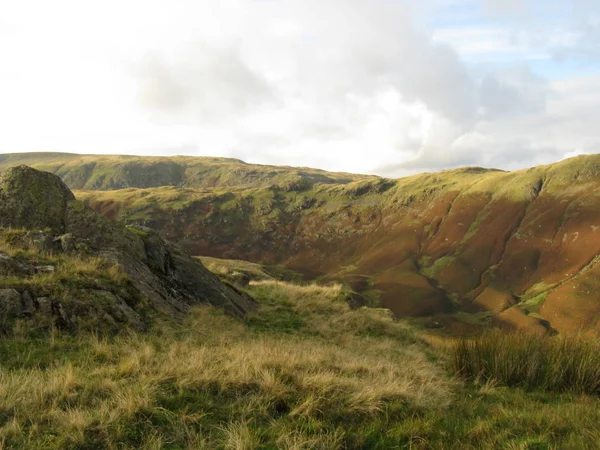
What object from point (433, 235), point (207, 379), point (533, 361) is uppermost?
point (207, 379)

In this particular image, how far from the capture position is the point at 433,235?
297ft

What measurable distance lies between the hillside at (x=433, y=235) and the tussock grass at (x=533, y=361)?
4323 cm

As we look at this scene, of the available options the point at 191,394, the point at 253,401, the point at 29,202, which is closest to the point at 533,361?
the point at 253,401

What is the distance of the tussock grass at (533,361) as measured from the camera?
27.0 ft

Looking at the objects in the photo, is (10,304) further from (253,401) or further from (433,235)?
(433,235)

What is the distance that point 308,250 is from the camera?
10038 cm

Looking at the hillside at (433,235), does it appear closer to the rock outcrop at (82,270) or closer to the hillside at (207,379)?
the rock outcrop at (82,270)

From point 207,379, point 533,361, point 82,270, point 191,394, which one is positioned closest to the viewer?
point 191,394

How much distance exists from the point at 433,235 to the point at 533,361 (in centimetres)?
8599

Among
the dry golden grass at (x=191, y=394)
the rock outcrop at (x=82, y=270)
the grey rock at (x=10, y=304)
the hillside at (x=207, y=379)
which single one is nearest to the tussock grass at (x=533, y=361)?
the hillside at (x=207, y=379)

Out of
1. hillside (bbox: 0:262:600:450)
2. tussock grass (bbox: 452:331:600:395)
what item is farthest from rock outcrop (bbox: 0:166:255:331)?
tussock grass (bbox: 452:331:600:395)

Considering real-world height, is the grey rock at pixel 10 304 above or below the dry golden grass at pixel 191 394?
above

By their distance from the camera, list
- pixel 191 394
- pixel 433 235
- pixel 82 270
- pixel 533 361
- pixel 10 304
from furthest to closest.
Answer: pixel 433 235
pixel 82 270
pixel 533 361
pixel 10 304
pixel 191 394

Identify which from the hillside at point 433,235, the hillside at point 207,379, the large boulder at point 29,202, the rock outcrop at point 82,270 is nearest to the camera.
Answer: the hillside at point 207,379
